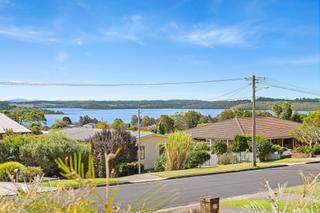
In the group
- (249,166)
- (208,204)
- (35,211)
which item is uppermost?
(35,211)

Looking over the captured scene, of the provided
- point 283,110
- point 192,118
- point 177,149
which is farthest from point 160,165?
point 192,118

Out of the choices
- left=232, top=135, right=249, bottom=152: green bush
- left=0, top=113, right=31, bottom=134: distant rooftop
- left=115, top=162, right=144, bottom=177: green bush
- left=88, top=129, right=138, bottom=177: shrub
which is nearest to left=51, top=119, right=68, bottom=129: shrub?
left=0, top=113, right=31, bottom=134: distant rooftop

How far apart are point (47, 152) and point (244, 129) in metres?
24.3

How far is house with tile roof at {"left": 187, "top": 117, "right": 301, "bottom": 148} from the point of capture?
146 ft

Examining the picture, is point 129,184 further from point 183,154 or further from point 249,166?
point 249,166

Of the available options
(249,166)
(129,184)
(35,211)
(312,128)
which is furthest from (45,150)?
(35,211)

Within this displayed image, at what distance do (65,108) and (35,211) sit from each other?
43741mm

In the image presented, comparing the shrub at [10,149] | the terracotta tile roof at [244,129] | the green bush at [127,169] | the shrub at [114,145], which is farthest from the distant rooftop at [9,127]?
the terracotta tile roof at [244,129]

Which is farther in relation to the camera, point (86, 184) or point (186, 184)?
point (186, 184)

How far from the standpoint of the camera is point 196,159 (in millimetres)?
31000

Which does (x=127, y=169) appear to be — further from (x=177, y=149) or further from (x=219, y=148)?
(x=219, y=148)

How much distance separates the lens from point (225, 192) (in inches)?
717

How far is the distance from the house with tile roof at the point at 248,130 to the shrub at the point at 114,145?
15310 millimetres

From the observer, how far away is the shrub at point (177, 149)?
1084 inches
